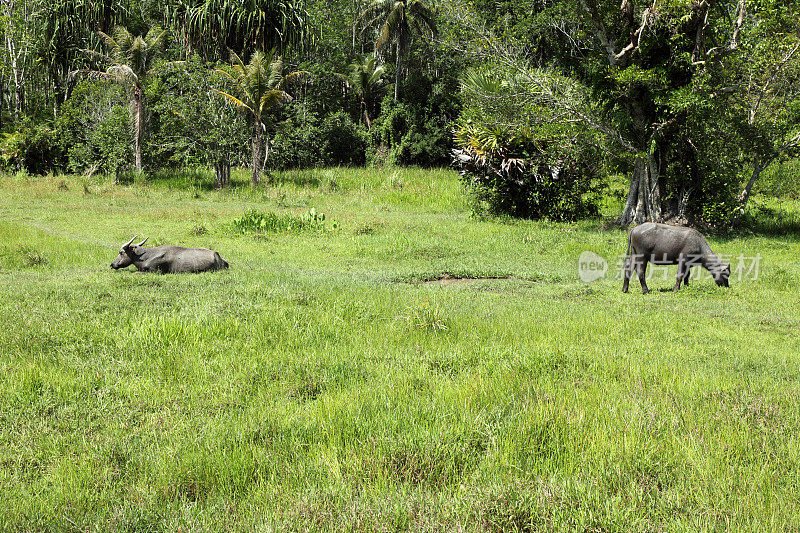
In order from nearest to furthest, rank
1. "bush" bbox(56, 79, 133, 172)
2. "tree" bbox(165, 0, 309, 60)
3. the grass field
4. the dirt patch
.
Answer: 1. the grass field
2. the dirt patch
3. "bush" bbox(56, 79, 133, 172)
4. "tree" bbox(165, 0, 309, 60)

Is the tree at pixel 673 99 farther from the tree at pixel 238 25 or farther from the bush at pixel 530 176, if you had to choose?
the tree at pixel 238 25

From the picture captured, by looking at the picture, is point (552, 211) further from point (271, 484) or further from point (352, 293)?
point (271, 484)

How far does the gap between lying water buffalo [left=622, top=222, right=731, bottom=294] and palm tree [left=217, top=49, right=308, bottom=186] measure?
2191 centimetres

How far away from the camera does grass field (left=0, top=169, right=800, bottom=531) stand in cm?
276

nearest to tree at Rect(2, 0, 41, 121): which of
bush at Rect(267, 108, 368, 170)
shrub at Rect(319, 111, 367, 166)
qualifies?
bush at Rect(267, 108, 368, 170)

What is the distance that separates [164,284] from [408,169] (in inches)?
1057

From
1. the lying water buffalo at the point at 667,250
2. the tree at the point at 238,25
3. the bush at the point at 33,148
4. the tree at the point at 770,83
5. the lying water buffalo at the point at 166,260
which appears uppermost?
the tree at the point at 238,25

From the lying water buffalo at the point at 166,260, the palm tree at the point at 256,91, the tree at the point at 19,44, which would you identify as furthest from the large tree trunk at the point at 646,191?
the tree at the point at 19,44

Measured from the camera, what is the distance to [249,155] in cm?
3362

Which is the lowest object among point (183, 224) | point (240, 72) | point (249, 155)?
point (183, 224)

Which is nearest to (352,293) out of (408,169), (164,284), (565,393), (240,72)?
(164,284)

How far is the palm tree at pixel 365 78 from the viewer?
3816 cm

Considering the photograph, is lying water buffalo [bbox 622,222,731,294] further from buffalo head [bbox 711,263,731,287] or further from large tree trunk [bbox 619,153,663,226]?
large tree trunk [bbox 619,153,663,226]

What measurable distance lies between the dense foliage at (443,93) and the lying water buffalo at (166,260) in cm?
1218
